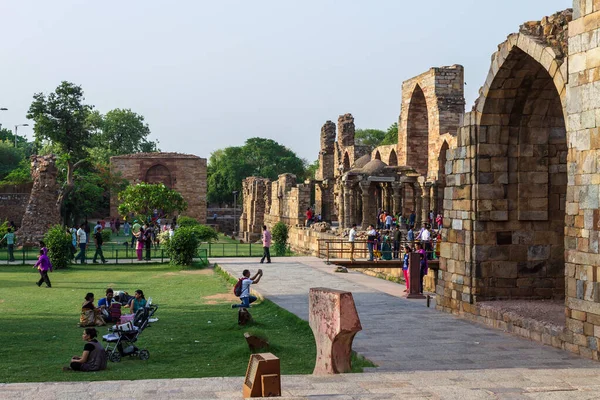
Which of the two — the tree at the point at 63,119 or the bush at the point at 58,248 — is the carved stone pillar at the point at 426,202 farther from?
the tree at the point at 63,119

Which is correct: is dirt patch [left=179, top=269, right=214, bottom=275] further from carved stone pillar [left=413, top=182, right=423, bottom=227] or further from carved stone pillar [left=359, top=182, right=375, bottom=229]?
carved stone pillar [left=413, top=182, right=423, bottom=227]

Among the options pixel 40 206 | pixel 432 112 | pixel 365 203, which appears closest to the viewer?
pixel 40 206

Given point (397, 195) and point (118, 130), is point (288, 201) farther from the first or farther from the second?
point (118, 130)

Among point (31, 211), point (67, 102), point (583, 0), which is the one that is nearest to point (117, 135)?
point (67, 102)

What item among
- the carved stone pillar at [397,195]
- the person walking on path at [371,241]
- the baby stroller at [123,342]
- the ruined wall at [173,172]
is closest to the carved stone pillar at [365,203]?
the carved stone pillar at [397,195]

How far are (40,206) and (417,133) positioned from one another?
49.4ft

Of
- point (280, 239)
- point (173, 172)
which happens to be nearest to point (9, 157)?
point (173, 172)

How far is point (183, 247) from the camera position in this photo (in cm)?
2102

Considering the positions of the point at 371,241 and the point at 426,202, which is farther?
the point at 426,202

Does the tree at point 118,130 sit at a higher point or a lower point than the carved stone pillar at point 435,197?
higher

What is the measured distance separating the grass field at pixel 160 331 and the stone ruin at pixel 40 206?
31.3 ft

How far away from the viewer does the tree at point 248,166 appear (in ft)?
236

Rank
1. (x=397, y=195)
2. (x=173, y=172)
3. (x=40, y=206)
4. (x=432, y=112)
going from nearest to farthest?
(x=40, y=206) → (x=397, y=195) → (x=432, y=112) → (x=173, y=172)

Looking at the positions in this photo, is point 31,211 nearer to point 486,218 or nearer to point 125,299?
point 125,299
